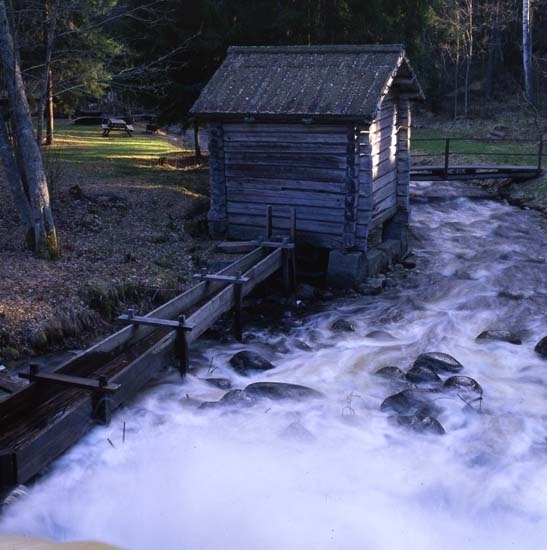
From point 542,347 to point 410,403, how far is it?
2.80 metres

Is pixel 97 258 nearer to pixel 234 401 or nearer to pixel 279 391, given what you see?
pixel 234 401

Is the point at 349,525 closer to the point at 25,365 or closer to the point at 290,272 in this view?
the point at 25,365

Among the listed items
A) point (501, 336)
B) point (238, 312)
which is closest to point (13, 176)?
point (238, 312)

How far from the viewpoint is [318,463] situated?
23.6ft

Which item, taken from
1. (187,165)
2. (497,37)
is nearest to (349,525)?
(187,165)

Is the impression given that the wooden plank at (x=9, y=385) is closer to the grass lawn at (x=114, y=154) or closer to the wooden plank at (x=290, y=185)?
the wooden plank at (x=290, y=185)

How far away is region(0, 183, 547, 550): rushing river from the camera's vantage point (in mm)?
6148

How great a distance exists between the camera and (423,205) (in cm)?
2077

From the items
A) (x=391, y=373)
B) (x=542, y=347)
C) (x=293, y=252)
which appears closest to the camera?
(x=391, y=373)

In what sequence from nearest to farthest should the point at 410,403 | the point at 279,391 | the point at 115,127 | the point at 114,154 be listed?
1. the point at 410,403
2. the point at 279,391
3. the point at 114,154
4. the point at 115,127

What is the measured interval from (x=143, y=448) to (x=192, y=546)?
1.56m

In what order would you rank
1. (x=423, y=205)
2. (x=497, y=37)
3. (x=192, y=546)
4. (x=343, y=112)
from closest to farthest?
(x=192, y=546)
(x=343, y=112)
(x=423, y=205)
(x=497, y=37)

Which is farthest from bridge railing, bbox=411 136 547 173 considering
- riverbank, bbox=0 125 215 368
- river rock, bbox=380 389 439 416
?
river rock, bbox=380 389 439 416

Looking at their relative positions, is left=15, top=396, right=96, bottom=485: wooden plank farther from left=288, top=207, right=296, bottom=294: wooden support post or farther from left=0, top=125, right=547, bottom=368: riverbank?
left=288, top=207, right=296, bottom=294: wooden support post
